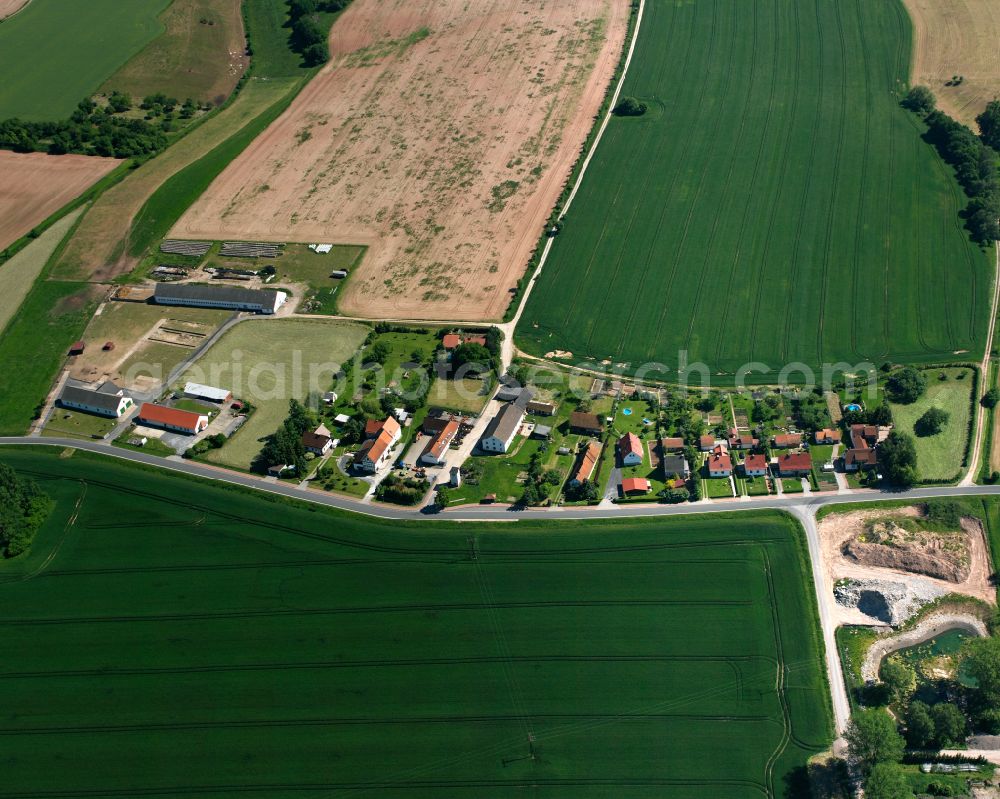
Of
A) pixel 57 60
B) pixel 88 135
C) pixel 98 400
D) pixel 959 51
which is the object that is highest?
pixel 57 60

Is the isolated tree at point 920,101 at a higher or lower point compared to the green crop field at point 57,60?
lower

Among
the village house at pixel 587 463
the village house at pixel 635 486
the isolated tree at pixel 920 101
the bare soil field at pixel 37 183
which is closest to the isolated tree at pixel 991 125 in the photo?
the isolated tree at pixel 920 101

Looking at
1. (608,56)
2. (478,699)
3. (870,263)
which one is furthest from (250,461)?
(608,56)

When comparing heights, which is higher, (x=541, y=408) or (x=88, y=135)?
(x=88, y=135)

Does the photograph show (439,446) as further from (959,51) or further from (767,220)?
(959,51)

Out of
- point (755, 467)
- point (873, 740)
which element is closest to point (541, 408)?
point (755, 467)

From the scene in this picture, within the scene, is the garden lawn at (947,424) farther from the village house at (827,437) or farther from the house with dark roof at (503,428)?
the house with dark roof at (503,428)
